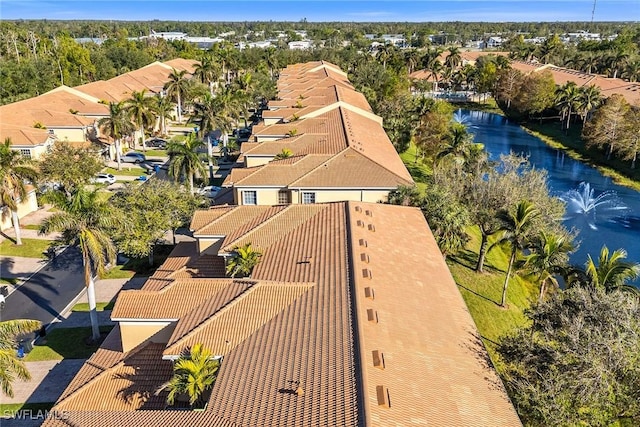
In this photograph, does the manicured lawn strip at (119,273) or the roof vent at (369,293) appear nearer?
the roof vent at (369,293)

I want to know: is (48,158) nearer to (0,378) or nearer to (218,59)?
(0,378)

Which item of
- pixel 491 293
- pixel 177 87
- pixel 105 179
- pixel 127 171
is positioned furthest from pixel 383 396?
pixel 177 87

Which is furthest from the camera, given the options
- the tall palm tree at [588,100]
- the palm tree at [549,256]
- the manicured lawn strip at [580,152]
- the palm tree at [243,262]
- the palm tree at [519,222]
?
the tall palm tree at [588,100]

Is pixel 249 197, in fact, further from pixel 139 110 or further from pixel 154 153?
pixel 154 153

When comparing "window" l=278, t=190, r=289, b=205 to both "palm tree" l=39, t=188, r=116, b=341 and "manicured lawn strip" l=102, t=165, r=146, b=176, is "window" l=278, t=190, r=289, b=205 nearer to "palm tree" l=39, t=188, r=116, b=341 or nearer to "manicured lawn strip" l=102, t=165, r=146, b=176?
"palm tree" l=39, t=188, r=116, b=341

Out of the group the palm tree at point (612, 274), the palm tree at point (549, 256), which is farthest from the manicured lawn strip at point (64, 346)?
the palm tree at point (612, 274)

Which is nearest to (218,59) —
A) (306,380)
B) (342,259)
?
(342,259)

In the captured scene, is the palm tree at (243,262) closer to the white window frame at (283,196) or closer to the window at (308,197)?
the window at (308,197)
